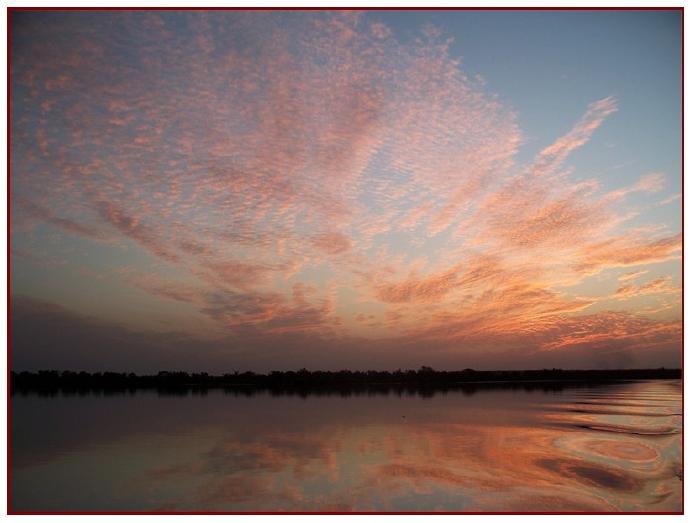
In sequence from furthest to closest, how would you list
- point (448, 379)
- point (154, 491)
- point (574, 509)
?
point (448, 379), point (154, 491), point (574, 509)

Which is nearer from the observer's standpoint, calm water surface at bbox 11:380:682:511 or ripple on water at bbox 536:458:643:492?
calm water surface at bbox 11:380:682:511

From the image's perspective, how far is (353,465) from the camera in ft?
56.7

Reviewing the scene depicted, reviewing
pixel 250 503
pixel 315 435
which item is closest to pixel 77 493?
pixel 250 503

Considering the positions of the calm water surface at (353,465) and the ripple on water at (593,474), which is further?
the ripple on water at (593,474)

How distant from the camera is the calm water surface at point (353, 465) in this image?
13422 mm

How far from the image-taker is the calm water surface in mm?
13422

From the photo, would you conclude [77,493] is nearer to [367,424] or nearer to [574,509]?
[574,509]

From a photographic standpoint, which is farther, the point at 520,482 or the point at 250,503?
the point at 520,482

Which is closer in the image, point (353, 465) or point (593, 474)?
point (593, 474)

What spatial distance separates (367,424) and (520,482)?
47.0ft

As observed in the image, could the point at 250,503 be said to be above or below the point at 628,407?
above

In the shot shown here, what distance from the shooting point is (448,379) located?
11869 centimetres
